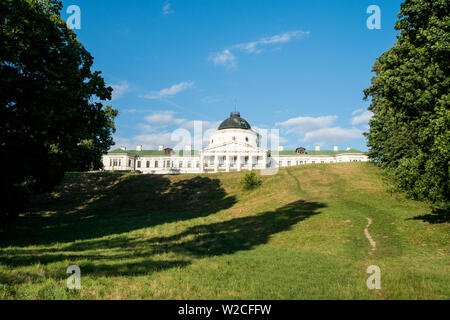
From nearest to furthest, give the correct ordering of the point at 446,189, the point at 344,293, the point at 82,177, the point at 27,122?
the point at 344,293 → the point at 446,189 → the point at 27,122 → the point at 82,177

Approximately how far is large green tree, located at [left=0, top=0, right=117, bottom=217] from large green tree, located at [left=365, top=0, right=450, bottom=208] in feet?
69.4

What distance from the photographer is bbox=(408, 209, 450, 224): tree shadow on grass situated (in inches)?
781

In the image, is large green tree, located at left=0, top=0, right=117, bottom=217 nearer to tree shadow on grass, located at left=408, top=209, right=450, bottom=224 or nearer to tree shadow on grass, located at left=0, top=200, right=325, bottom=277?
tree shadow on grass, located at left=0, top=200, right=325, bottom=277

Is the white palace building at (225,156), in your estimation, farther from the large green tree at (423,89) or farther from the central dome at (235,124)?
the large green tree at (423,89)

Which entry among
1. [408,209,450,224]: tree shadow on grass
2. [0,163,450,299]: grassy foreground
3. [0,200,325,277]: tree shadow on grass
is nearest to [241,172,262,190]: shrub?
[0,163,450,299]: grassy foreground

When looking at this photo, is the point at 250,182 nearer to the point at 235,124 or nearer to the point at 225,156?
the point at 225,156

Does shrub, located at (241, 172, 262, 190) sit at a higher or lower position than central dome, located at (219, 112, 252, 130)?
lower

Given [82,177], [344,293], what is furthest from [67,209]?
[344,293]

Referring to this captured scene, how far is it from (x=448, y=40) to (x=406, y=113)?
4.88 metres

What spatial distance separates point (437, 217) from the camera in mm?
20672

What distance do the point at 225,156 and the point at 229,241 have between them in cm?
7800

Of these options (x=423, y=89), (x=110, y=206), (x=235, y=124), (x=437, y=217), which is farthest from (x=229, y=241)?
(x=235, y=124)
